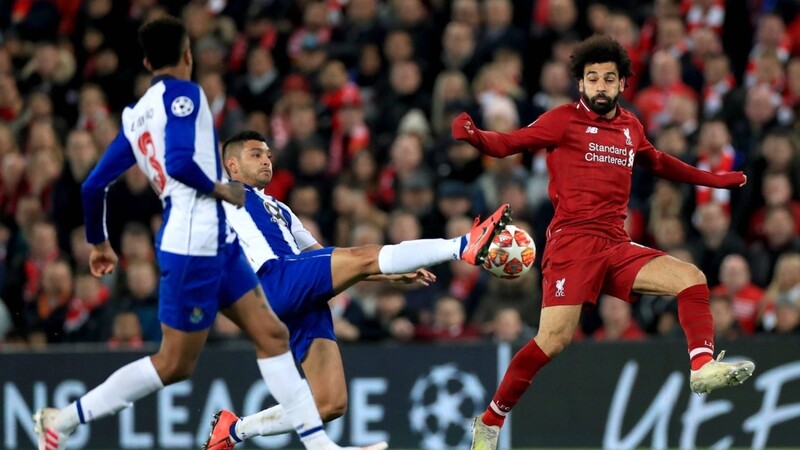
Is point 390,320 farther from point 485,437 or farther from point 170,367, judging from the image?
point 170,367

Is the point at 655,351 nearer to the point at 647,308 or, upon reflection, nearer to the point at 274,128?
the point at 647,308

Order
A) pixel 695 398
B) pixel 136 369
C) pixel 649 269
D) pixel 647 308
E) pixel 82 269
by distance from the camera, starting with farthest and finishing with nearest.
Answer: pixel 82 269 < pixel 647 308 < pixel 695 398 < pixel 649 269 < pixel 136 369

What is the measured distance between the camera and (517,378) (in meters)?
9.05

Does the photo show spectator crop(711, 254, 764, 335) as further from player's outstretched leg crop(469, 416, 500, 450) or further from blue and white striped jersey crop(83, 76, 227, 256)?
blue and white striped jersey crop(83, 76, 227, 256)

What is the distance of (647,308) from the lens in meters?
13.2

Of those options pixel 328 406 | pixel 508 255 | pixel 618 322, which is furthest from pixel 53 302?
pixel 508 255

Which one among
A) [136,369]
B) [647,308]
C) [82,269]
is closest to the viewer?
[136,369]

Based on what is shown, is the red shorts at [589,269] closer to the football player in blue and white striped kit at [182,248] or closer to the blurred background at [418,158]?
the football player in blue and white striped kit at [182,248]

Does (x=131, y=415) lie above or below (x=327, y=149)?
below

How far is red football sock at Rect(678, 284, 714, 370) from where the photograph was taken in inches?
340

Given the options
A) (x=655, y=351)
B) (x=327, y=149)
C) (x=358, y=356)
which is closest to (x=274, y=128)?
(x=327, y=149)

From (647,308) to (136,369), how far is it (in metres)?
6.48

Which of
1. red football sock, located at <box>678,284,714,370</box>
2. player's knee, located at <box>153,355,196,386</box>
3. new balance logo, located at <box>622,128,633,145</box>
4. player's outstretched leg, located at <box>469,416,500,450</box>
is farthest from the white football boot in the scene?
new balance logo, located at <box>622,128,633,145</box>

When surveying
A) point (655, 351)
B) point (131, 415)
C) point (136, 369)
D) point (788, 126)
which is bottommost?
point (131, 415)
